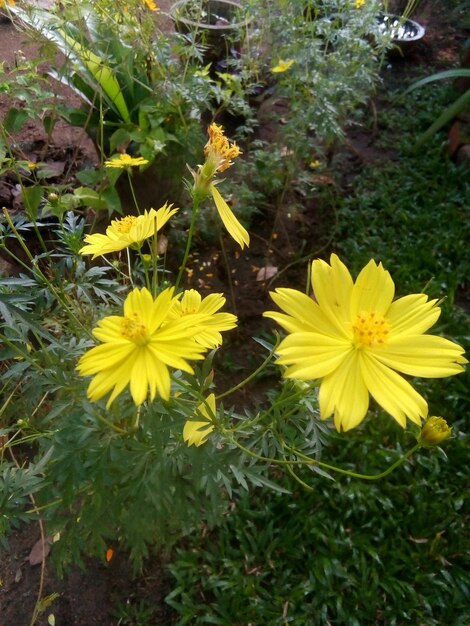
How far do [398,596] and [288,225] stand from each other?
155 centimetres

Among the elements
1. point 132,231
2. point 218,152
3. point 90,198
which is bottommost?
point 90,198

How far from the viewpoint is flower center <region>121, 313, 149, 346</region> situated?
2.02ft

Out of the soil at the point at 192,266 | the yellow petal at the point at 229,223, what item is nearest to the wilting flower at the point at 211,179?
the yellow petal at the point at 229,223

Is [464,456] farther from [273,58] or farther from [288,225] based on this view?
[273,58]

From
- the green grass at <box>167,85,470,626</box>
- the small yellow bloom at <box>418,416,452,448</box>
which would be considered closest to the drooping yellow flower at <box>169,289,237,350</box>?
the small yellow bloom at <box>418,416,452,448</box>

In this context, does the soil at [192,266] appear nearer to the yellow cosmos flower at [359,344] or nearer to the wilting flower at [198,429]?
the wilting flower at [198,429]

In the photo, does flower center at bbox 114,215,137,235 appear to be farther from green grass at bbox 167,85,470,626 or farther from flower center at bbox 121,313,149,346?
green grass at bbox 167,85,470,626

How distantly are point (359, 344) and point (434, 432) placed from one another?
7.4 inches

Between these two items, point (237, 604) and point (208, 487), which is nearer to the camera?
point (208, 487)

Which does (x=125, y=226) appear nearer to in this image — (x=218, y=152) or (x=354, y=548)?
(x=218, y=152)

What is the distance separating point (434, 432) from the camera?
0.73m

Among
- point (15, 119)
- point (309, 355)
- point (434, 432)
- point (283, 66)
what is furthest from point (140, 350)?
point (283, 66)

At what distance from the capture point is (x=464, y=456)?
1.65 meters

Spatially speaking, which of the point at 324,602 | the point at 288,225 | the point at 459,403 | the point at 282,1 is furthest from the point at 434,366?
the point at 288,225
